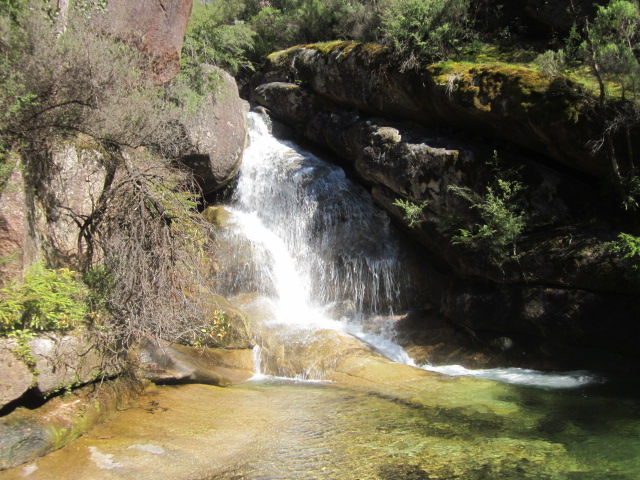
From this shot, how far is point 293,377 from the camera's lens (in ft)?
28.4

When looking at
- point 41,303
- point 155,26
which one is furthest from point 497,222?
point 155,26

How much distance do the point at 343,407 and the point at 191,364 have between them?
2829 millimetres

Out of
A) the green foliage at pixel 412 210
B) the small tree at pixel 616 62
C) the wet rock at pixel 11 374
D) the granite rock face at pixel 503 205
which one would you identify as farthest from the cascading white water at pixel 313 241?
the wet rock at pixel 11 374

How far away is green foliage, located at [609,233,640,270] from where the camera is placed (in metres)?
7.08

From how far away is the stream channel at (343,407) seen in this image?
14.8 feet

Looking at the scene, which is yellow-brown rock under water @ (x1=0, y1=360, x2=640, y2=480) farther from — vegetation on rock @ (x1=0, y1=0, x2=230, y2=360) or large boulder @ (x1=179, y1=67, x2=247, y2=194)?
large boulder @ (x1=179, y1=67, x2=247, y2=194)

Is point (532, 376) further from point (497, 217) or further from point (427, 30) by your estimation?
point (427, 30)

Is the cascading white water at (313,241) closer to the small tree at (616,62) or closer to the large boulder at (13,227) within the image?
the small tree at (616,62)

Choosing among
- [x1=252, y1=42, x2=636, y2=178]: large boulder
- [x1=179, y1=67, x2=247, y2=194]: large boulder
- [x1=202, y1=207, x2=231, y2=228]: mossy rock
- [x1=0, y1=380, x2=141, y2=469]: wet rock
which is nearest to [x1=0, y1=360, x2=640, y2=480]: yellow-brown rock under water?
[x1=0, y1=380, x2=141, y2=469]: wet rock

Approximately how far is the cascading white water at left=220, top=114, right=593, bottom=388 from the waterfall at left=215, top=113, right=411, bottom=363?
0.03m

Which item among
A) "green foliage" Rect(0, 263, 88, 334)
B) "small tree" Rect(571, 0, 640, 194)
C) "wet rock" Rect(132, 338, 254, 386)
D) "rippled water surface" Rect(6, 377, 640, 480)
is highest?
"small tree" Rect(571, 0, 640, 194)

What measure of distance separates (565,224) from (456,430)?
5.50 metres

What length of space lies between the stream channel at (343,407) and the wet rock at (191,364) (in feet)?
0.95

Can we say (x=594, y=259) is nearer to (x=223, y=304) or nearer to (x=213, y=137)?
(x=223, y=304)
